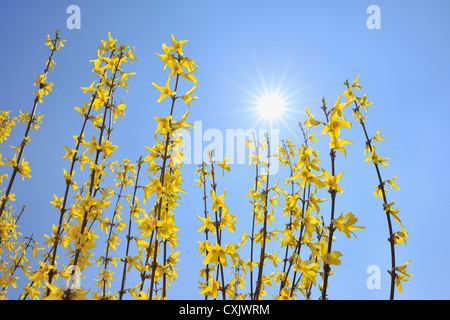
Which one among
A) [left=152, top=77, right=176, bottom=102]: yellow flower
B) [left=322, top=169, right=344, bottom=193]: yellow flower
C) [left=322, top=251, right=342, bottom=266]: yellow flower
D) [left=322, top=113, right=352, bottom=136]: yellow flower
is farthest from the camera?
[left=152, top=77, right=176, bottom=102]: yellow flower

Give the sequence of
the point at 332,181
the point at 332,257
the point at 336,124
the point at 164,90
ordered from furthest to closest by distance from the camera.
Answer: the point at 164,90 < the point at 336,124 < the point at 332,181 < the point at 332,257

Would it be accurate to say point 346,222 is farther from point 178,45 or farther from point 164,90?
point 178,45

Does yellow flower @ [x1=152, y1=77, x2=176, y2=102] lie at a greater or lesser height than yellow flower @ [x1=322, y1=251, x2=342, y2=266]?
greater

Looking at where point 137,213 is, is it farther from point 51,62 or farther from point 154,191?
point 51,62

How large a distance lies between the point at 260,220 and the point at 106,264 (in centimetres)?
208

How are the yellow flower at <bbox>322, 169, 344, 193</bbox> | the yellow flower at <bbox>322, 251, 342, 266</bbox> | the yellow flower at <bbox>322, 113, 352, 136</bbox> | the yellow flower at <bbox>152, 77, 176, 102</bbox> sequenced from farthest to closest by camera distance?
the yellow flower at <bbox>152, 77, 176, 102</bbox> < the yellow flower at <bbox>322, 113, 352, 136</bbox> < the yellow flower at <bbox>322, 169, 344, 193</bbox> < the yellow flower at <bbox>322, 251, 342, 266</bbox>

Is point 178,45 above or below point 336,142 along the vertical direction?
above

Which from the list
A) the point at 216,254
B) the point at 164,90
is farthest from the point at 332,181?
the point at 164,90

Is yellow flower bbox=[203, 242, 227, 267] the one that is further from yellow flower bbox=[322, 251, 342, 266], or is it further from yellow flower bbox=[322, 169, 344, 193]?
yellow flower bbox=[322, 169, 344, 193]

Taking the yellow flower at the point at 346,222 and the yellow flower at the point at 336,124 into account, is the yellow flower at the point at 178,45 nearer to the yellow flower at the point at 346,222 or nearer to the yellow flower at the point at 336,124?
A: the yellow flower at the point at 336,124

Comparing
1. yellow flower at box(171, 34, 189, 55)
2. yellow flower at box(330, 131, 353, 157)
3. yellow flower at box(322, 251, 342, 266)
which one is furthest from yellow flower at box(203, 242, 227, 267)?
yellow flower at box(171, 34, 189, 55)

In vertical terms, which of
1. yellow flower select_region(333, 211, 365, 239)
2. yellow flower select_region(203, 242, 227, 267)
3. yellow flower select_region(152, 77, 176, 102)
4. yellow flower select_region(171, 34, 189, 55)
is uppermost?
yellow flower select_region(171, 34, 189, 55)
